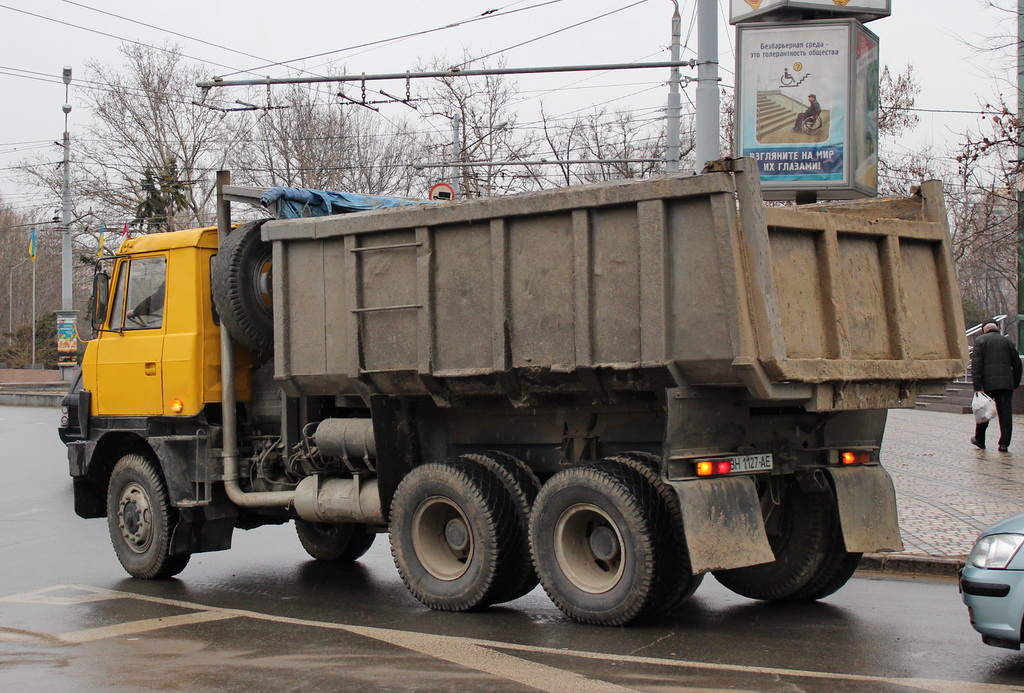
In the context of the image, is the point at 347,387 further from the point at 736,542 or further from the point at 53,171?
the point at 53,171

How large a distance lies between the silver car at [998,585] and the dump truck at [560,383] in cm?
122

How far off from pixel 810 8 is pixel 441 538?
10.5 meters

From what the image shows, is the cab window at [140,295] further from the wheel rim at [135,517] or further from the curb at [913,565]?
the curb at [913,565]

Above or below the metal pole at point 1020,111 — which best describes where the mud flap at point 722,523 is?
below

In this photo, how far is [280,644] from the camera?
6.96 meters

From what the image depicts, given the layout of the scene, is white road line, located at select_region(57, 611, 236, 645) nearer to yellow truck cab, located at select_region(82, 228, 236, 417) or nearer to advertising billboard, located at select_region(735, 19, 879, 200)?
yellow truck cab, located at select_region(82, 228, 236, 417)

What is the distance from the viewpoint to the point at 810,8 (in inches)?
621

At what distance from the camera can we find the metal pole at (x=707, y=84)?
44.8 ft

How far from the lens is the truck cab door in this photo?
31.4ft

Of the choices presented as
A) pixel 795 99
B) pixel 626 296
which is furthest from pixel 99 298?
pixel 795 99

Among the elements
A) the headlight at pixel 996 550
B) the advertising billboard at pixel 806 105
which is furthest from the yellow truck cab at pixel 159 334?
the advertising billboard at pixel 806 105

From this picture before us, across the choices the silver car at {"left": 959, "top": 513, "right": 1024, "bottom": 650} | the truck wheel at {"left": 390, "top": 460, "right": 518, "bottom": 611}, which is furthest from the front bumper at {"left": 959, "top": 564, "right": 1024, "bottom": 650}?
the truck wheel at {"left": 390, "top": 460, "right": 518, "bottom": 611}

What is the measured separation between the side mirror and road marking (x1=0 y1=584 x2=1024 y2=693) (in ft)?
10.00

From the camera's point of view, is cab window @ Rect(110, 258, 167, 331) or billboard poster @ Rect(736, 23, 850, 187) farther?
billboard poster @ Rect(736, 23, 850, 187)
